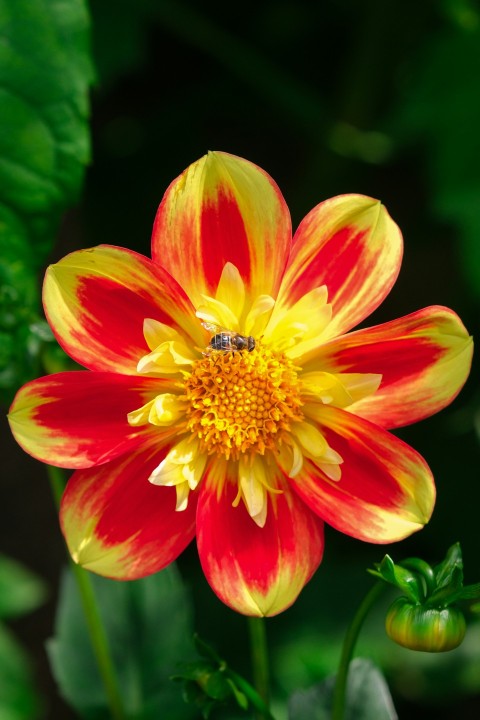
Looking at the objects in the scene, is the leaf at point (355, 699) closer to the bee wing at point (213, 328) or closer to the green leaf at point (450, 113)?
the bee wing at point (213, 328)

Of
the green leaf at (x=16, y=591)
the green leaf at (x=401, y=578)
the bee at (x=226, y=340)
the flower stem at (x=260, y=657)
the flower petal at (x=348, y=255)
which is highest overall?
the flower petal at (x=348, y=255)

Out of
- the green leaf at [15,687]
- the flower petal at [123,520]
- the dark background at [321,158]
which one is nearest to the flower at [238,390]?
the flower petal at [123,520]

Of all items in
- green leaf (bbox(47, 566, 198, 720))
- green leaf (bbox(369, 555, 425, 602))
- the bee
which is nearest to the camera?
green leaf (bbox(369, 555, 425, 602))

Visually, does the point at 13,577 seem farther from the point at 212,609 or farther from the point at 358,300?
the point at 358,300

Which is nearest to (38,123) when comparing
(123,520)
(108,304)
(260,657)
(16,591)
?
(108,304)

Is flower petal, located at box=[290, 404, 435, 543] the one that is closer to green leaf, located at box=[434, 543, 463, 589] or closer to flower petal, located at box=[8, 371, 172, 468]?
green leaf, located at box=[434, 543, 463, 589]

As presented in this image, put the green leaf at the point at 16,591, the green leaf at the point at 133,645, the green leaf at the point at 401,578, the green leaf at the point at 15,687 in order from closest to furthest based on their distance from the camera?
the green leaf at the point at 401,578 → the green leaf at the point at 133,645 → the green leaf at the point at 15,687 → the green leaf at the point at 16,591

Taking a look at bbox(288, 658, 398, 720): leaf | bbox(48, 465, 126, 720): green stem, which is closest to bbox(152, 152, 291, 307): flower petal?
bbox(48, 465, 126, 720): green stem
